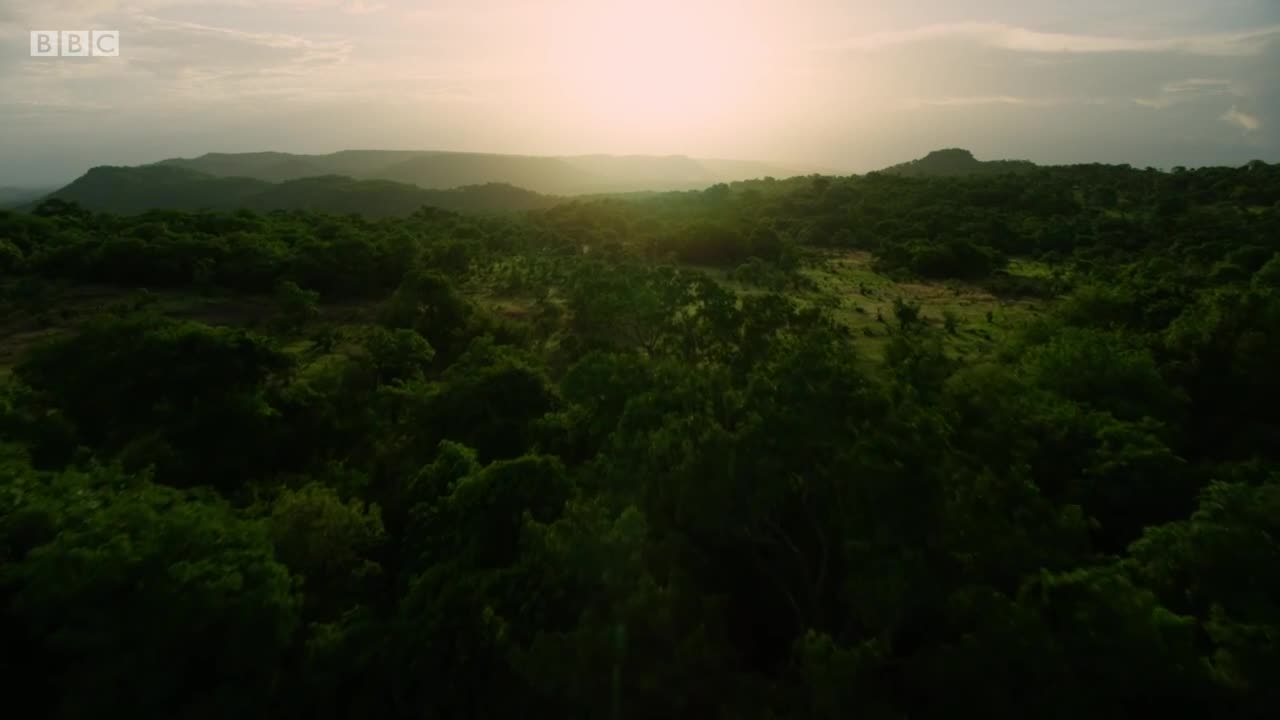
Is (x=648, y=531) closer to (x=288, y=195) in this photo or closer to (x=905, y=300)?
(x=905, y=300)

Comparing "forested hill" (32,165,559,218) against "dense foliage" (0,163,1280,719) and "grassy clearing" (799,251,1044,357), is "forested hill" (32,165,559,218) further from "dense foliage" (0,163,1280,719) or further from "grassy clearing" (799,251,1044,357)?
"dense foliage" (0,163,1280,719)

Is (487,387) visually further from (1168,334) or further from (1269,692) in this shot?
(1168,334)

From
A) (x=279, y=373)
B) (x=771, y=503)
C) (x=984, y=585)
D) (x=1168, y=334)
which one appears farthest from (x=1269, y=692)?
(x=279, y=373)

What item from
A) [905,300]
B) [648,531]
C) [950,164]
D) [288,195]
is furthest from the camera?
[950,164]

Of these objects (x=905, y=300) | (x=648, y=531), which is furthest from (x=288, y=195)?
(x=648, y=531)

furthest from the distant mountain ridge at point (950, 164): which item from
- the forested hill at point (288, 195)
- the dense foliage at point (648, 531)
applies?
the dense foliage at point (648, 531)

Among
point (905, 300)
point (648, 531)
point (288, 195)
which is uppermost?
point (288, 195)
